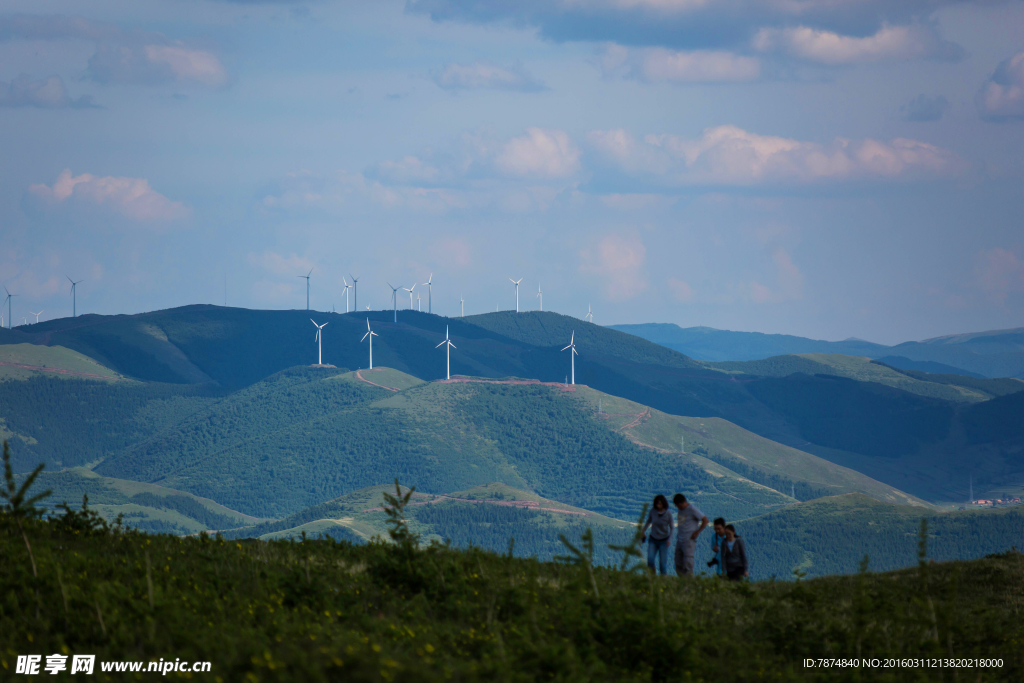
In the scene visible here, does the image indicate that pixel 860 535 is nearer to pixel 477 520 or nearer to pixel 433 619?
pixel 477 520

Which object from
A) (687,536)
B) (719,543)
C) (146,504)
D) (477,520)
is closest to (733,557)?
(719,543)

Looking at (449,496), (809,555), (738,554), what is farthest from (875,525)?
(738,554)

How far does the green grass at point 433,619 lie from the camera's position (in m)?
11.7

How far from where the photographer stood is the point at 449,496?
188750 mm

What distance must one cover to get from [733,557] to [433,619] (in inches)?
367

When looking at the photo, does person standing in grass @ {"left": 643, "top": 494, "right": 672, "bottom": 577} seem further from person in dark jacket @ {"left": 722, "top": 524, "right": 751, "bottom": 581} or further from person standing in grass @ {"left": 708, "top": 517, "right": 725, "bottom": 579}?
person in dark jacket @ {"left": 722, "top": 524, "right": 751, "bottom": 581}

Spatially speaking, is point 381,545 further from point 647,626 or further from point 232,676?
point 232,676

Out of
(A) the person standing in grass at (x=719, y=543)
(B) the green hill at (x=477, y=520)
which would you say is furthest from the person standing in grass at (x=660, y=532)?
(B) the green hill at (x=477, y=520)

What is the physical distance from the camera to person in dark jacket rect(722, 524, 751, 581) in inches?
843

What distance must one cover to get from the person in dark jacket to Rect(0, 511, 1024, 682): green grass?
250cm

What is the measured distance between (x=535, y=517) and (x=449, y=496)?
22.9m

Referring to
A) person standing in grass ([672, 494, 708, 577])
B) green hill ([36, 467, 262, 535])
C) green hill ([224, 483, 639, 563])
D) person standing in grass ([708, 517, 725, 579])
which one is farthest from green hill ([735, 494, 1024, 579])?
person standing in grass ([672, 494, 708, 577])

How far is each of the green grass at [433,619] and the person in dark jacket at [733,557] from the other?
2502 millimetres

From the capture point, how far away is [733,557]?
847 inches
